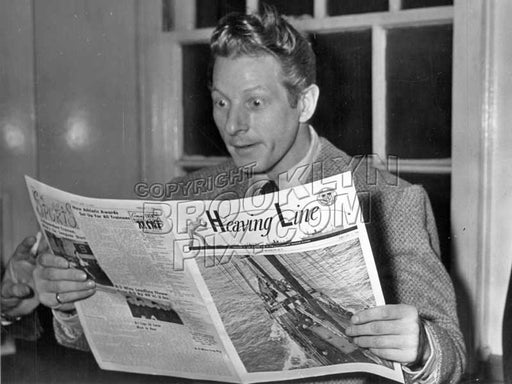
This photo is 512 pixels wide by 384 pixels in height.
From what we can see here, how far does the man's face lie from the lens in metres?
1.04

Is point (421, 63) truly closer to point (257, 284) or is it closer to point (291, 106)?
point (291, 106)

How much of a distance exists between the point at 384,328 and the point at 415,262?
145 millimetres

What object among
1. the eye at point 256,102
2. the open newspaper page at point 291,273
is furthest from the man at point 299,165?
the open newspaper page at point 291,273

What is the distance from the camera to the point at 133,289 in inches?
39.9

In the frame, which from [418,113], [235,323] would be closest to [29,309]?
[235,323]

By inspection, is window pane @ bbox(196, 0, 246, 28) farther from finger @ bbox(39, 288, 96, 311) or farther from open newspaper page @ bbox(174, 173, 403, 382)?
finger @ bbox(39, 288, 96, 311)

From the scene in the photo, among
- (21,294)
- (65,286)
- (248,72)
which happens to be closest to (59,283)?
(65,286)

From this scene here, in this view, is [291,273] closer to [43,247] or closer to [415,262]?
[415,262]

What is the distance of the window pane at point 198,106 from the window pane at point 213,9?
0.12 feet

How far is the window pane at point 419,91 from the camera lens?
97 centimetres

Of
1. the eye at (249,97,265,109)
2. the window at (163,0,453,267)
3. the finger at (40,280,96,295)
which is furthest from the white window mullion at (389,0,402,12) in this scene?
the finger at (40,280,96,295)

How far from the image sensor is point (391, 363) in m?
0.91

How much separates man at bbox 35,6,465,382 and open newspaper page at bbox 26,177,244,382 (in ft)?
0.18

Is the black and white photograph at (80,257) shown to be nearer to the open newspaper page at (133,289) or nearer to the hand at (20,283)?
the open newspaper page at (133,289)
